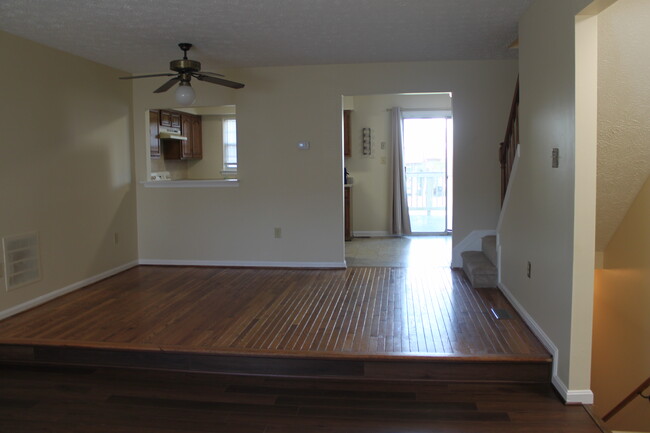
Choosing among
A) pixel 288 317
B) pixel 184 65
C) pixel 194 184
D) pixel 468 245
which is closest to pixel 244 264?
pixel 194 184

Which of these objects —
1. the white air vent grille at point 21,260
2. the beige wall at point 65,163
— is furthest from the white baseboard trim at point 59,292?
the white air vent grille at point 21,260

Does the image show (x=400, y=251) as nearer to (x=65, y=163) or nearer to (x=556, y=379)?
(x=556, y=379)

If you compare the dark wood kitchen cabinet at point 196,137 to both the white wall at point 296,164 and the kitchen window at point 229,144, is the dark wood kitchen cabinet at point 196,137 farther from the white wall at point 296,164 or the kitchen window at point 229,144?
the white wall at point 296,164

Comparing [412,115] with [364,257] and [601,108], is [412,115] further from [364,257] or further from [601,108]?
[601,108]

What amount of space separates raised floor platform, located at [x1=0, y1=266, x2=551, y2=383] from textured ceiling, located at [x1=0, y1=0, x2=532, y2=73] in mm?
2298

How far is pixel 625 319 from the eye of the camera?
4.01 meters

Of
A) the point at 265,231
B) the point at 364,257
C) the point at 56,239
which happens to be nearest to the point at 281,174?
the point at 265,231

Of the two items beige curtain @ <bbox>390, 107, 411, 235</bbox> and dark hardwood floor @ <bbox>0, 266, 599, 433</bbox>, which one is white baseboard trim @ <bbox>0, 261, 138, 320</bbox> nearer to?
dark hardwood floor @ <bbox>0, 266, 599, 433</bbox>

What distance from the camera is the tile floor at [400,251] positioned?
603 cm

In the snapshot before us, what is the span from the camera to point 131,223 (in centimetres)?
588

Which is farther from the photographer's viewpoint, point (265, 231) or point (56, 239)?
point (265, 231)

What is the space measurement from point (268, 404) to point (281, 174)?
326 centimetres

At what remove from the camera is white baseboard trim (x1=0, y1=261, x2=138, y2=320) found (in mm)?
4069

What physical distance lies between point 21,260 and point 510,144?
4497 millimetres
